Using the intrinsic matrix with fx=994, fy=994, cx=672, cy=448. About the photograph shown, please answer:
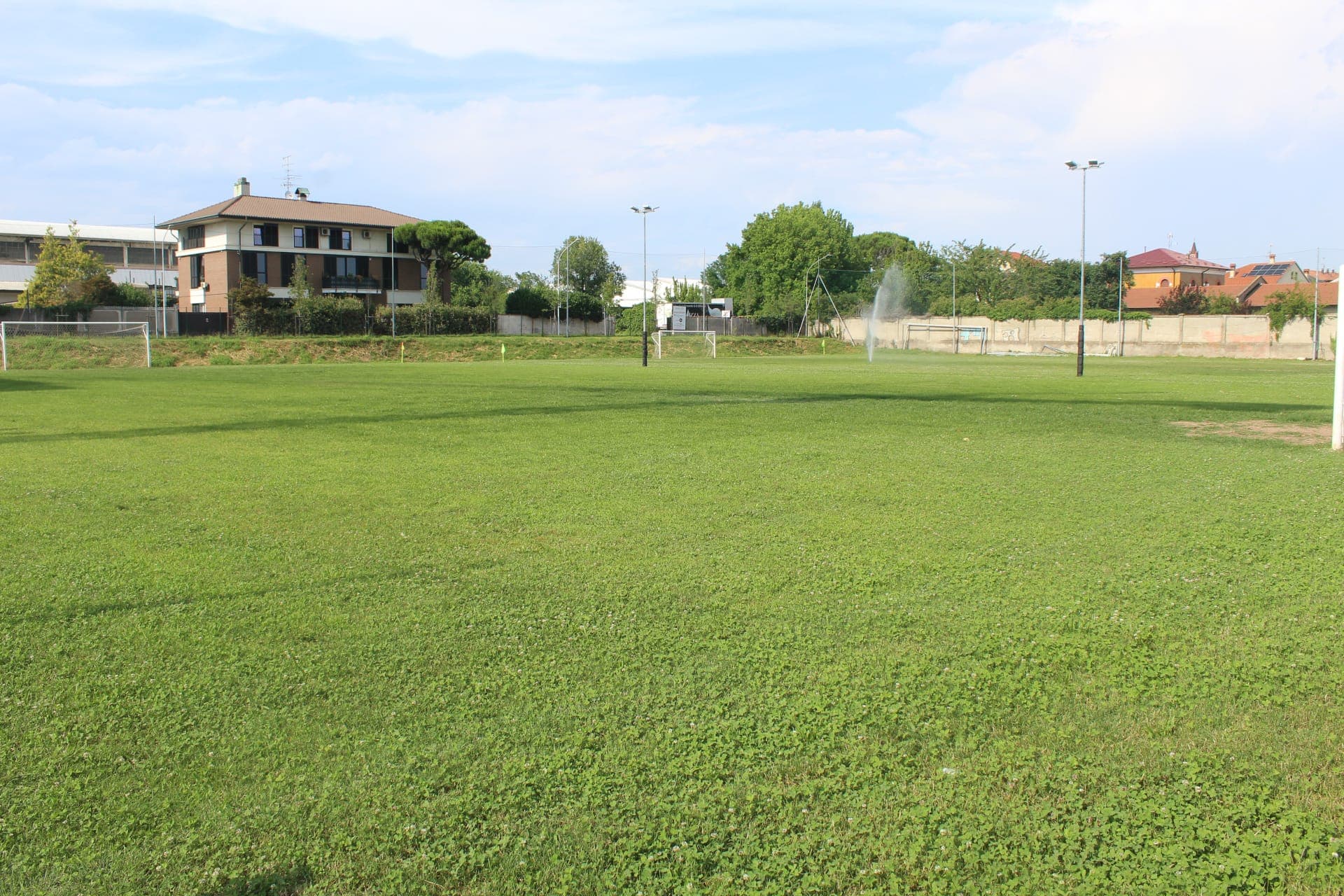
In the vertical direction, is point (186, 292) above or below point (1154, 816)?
above

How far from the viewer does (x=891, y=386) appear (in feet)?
83.8

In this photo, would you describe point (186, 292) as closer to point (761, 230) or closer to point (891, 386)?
point (761, 230)

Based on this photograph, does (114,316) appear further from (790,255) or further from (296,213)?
(790,255)

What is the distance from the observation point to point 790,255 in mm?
91750

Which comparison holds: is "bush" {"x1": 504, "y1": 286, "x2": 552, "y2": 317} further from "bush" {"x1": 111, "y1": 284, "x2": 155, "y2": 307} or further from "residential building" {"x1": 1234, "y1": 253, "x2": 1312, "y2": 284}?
"residential building" {"x1": 1234, "y1": 253, "x2": 1312, "y2": 284}

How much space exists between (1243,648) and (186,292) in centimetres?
8081

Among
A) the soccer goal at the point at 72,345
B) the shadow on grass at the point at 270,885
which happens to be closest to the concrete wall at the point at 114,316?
the soccer goal at the point at 72,345

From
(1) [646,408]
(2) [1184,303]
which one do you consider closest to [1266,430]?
(1) [646,408]

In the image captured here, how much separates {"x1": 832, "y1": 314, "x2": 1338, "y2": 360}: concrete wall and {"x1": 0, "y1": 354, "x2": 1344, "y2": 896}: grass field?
52.6 meters

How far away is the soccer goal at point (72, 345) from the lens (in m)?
40.5

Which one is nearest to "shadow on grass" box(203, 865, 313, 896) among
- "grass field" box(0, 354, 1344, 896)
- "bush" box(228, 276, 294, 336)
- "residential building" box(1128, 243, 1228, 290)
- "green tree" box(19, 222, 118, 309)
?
"grass field" box(0, 354, 1344, 896)

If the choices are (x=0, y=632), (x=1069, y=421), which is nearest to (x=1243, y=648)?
(x=0, y=632)

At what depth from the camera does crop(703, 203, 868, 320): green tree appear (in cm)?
9150

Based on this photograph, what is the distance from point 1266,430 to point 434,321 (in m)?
54.5
